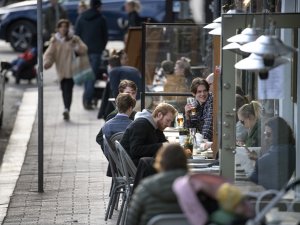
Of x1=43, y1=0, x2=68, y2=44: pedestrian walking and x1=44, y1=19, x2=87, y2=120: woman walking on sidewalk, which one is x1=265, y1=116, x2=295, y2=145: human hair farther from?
x1=43, y1=0, x2=68, y2=44: pedestrian walking

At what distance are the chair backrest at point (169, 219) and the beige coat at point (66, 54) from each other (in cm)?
1228

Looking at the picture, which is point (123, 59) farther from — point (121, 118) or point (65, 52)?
point (121, 118)

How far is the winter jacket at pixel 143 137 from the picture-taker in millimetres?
11562

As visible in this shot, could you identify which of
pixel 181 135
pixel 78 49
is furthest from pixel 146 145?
pixel 78 49

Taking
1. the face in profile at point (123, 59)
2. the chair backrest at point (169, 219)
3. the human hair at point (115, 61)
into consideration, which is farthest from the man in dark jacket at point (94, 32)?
the chair backrest at point (169, 219)

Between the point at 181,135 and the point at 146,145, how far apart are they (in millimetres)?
1187

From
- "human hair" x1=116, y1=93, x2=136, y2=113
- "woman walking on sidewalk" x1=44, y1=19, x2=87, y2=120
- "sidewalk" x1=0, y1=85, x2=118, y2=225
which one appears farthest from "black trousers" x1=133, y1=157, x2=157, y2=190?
"woman walking on sidewalk" x1=44, y1=19, x2=87, y2=120

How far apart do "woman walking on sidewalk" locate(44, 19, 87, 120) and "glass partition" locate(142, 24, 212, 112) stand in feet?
7.23

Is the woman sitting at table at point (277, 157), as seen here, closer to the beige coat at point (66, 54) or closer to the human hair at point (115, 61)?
the human hair at point (115, 61)

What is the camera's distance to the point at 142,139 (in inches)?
456

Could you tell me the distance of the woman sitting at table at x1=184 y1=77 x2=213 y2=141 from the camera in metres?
13.7

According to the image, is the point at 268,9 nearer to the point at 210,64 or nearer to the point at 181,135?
the point at 181,135

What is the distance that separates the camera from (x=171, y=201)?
8289mm

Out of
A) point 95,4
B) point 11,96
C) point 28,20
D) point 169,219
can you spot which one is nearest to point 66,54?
point 95,4
